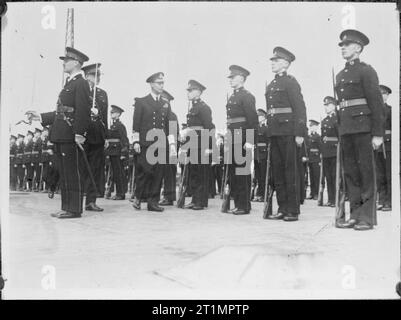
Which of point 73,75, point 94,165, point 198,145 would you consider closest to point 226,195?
point 198,145

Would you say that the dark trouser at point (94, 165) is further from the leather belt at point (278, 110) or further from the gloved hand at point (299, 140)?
the gloved hand at point (299, 140)

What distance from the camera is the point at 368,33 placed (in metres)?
4.68

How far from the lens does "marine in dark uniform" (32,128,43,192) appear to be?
550 cm

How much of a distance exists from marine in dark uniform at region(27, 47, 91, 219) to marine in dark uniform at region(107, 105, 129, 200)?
362mm

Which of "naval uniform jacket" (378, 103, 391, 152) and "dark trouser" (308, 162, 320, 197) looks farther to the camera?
"dark trouser" (308, 162, 320, 197)

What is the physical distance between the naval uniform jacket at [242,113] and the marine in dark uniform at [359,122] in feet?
Result: 3.03

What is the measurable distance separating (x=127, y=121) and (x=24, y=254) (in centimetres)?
189

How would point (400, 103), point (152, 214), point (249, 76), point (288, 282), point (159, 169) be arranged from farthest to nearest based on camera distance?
point (159, 169)
point (152, 214)
point (249, 76)
point (400, 103)
point (288, 282)

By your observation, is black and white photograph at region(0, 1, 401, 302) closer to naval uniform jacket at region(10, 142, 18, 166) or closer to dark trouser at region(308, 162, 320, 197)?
naval uniform jacket at region(10, 142, 18, 166)

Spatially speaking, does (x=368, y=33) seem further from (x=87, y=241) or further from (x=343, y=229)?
(x=87, y=241)

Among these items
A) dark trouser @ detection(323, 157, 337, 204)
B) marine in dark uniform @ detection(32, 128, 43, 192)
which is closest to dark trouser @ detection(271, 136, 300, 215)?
dark trouser @ detection(323, 157, 337, 204)

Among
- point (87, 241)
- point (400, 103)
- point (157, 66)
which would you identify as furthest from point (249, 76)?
point (87, 241)

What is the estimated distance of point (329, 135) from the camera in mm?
5938

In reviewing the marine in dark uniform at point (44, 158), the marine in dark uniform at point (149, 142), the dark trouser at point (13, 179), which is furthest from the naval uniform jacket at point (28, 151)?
the marine in dark uniform at point (149, 142)
